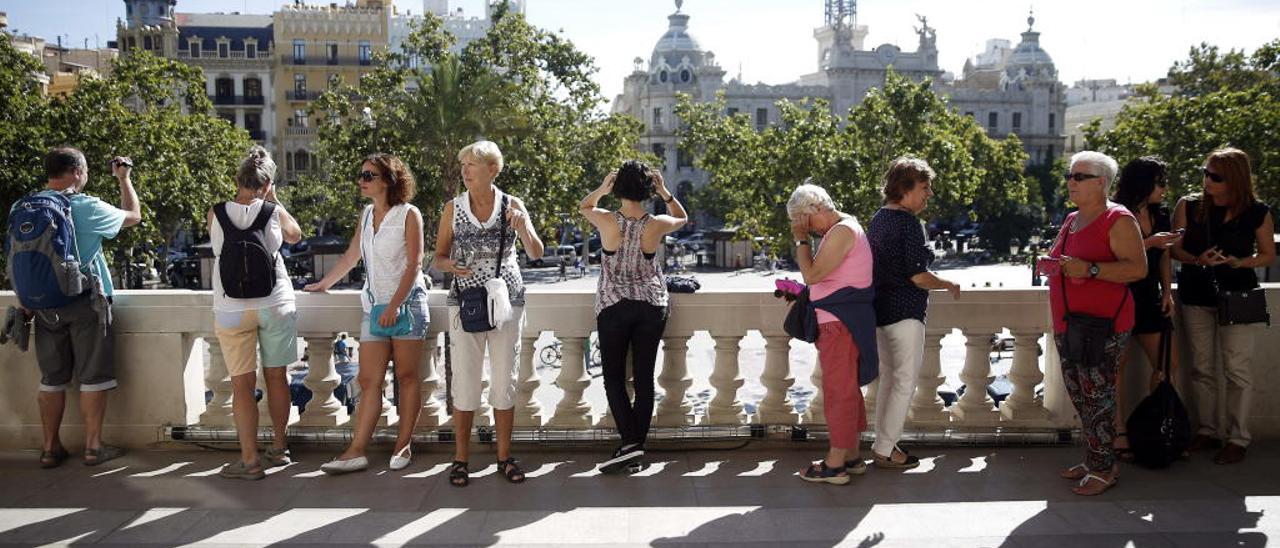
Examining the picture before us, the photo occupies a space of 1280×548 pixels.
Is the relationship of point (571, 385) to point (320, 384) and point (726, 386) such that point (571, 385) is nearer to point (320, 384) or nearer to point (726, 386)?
point (726, 386)

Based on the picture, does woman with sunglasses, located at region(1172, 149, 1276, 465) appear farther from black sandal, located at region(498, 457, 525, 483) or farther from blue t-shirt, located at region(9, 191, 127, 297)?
blue t-shirt, located at region(9, 191, 127, 297)

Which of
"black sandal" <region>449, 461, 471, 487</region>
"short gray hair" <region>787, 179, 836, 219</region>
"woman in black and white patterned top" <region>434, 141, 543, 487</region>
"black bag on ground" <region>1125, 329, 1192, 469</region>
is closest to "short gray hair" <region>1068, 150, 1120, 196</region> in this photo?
"black bag on ground" <region>1125, 329, 1192, 469</region>

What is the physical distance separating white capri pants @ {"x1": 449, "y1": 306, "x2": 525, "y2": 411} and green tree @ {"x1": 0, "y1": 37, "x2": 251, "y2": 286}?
20522 millimetres

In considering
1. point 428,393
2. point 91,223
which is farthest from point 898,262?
point 91,223

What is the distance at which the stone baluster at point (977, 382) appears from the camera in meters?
5.98

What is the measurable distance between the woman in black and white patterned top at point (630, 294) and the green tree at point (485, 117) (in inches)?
718

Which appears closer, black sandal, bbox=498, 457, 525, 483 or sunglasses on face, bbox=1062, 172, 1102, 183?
sunglasses on face, bbox=1062, 172, 1102, 183

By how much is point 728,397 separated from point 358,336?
2146mm

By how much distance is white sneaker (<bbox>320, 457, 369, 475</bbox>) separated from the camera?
5457 mm

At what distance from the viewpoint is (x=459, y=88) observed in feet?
80.9

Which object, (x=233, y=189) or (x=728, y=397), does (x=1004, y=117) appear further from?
(x=728, y=397)

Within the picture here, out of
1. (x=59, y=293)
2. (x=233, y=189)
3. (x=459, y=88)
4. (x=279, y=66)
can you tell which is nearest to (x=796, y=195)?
(x=59, y=293)

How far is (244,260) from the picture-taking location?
528 cm

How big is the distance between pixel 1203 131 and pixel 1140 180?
30.0 metres
